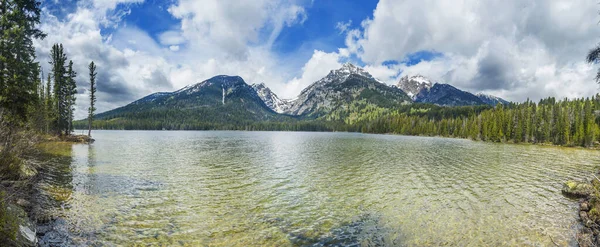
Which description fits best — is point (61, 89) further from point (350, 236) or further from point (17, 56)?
point (350, 236)

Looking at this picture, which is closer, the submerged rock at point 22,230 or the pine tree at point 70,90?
the submerged rock at point 22,230

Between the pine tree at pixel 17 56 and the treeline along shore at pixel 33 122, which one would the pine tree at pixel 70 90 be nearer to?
the treeline along shore at pixel 33 122

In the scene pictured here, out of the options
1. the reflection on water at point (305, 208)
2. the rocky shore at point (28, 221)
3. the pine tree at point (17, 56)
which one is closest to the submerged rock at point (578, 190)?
the reflection on water at point (305, 208)

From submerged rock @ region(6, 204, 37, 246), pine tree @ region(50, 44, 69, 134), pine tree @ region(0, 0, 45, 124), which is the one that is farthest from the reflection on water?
pine tree @ region(50, 44, 69, 134)

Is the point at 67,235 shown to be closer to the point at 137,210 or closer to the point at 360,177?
the point at 137,210

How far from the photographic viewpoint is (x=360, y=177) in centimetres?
2836

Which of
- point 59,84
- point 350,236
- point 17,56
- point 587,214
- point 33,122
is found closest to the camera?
point 350,236

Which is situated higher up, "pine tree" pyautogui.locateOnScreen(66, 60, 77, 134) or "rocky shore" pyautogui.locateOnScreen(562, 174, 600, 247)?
"pine tree" pyautogui.locateOnScreen(66, 60, 77, 134)

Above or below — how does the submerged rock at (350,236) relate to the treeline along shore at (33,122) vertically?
below

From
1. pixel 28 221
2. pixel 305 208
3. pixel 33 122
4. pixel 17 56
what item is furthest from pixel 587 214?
pixel 17 56

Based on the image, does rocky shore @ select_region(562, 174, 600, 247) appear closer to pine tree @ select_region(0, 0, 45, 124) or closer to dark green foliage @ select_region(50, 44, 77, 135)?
pine tree @ select_region(0, 0, 45, 124)

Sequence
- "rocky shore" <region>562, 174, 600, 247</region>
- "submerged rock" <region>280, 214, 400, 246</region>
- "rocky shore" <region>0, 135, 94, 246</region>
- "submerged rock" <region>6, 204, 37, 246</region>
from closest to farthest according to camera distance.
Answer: "rocky shore" <region>0, 135, 94, 246</region>
"submerged rock" <region>6, 204, 37, 246</region>
"submerged rock" <region>280, 214, 400, 246</region>
"rocky shore" <region>562, 174, 600, 247</region>

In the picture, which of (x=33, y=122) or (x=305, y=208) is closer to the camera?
(x=305, y=208)

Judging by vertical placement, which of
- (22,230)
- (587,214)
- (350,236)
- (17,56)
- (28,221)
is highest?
(17,56)
